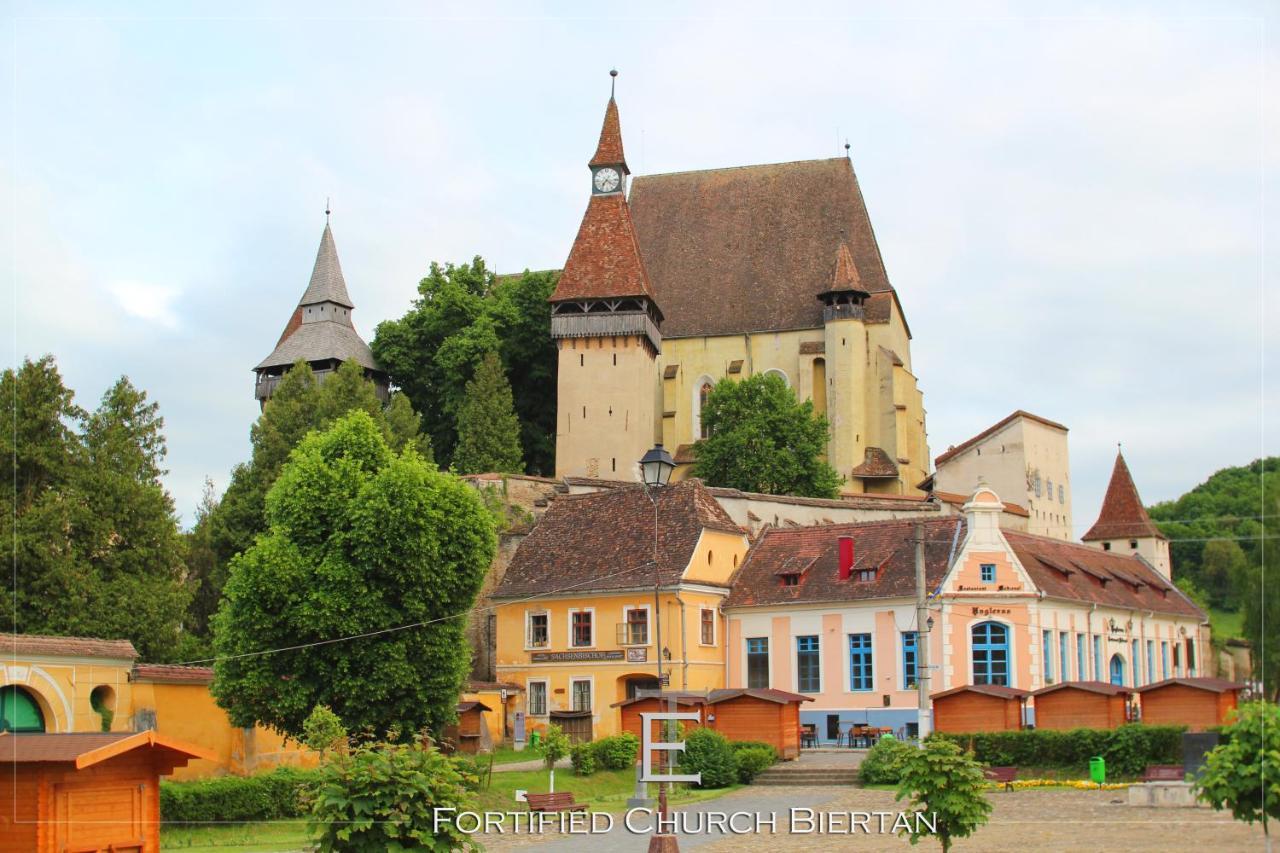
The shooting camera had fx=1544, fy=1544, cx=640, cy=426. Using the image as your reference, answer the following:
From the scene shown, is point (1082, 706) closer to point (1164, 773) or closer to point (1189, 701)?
point (1189, 701)

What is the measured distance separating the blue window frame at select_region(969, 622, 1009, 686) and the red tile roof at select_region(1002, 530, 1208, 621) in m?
1.76

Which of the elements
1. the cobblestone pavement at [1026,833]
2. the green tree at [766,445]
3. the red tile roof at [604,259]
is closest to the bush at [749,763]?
the cobblestone pavement at [1026,833]

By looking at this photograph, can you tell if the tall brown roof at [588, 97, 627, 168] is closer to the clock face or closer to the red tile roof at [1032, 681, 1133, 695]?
the clock face

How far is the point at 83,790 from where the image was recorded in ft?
65.6

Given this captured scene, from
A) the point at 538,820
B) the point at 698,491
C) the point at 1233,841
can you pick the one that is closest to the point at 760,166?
the point at 698,491

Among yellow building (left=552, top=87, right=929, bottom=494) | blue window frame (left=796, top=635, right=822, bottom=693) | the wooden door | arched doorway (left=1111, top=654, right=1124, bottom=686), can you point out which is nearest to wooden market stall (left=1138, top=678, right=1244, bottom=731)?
blue window frame (left=796, top=635, right=822, bottom=693)

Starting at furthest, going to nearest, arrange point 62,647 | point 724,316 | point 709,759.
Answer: point 724,316 → point 709,759 → point 62,647

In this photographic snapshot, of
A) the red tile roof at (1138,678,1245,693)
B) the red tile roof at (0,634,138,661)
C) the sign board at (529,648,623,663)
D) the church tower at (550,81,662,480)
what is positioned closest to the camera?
the red tile roof at (0,634,138,661)

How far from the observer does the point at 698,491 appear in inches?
1932

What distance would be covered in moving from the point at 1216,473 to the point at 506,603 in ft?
91.7

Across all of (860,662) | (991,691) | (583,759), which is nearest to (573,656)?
(860,662)

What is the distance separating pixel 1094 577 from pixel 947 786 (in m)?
29.6

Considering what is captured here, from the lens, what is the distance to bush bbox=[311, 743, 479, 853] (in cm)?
1620

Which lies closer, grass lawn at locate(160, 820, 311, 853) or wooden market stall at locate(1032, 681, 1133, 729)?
grass lawn at locate(160, 820, 311, 853)
